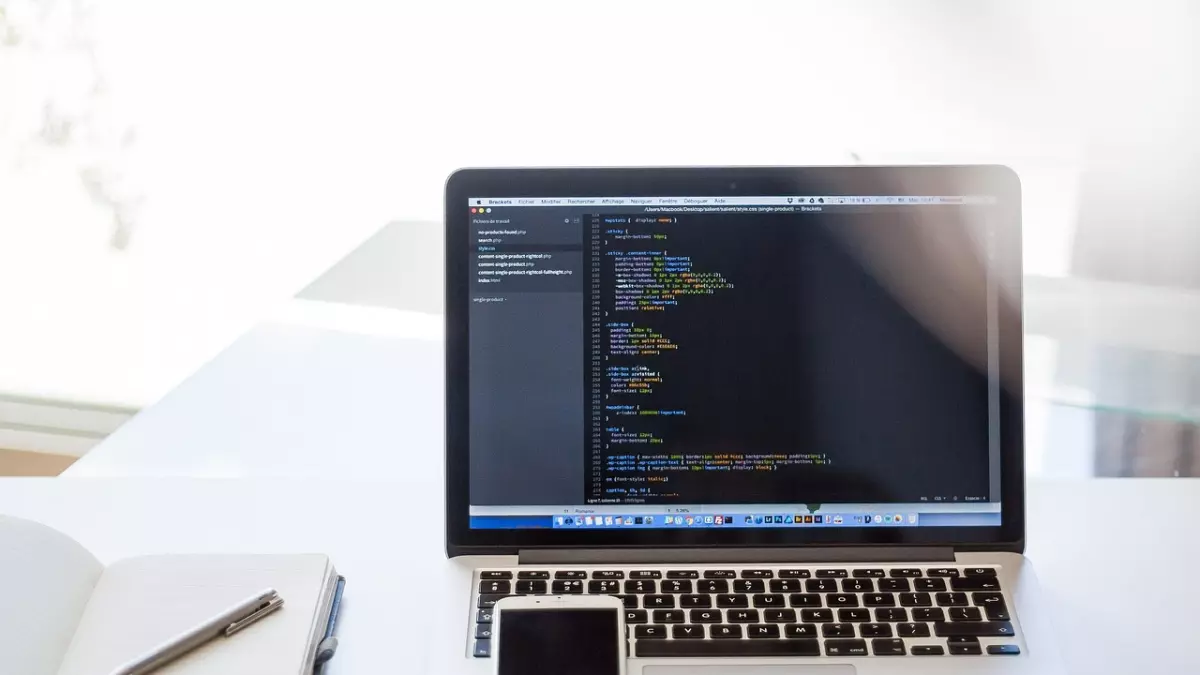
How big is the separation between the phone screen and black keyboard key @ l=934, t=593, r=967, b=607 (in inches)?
10.5

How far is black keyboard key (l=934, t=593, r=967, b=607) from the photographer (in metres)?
0.76

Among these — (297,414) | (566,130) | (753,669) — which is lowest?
(753,669)

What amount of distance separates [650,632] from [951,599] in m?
0.24

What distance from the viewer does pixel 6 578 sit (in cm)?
72

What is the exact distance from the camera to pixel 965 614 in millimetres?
752

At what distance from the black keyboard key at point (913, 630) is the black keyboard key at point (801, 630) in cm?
6

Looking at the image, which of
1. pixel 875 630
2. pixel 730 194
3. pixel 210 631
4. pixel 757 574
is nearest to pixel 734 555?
pixel 757 574

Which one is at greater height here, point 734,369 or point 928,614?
point 734,369

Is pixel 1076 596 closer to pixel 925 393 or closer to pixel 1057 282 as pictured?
pixel 925 393

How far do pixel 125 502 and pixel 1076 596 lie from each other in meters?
0.89

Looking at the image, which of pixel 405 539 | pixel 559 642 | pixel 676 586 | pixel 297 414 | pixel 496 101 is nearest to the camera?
pixel 559 642

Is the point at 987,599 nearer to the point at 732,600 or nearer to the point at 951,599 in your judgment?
the point at 951,599

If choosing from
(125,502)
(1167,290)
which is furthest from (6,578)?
(1167,290)

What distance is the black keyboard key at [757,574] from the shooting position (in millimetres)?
792
